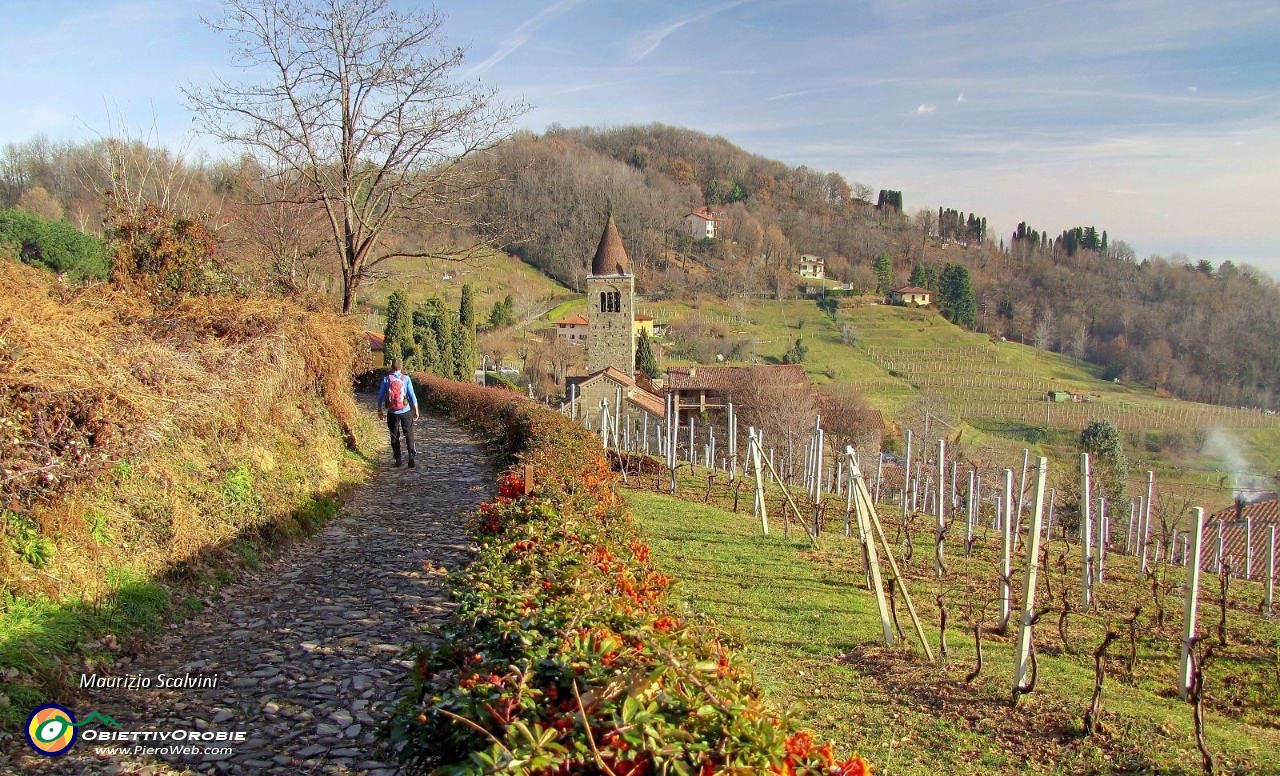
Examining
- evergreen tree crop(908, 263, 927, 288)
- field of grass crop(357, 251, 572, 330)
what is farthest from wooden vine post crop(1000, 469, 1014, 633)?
evergreen tree crop(908, 263, 927, 288)

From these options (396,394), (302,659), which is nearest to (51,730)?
(302,659)

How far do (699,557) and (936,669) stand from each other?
3.76m

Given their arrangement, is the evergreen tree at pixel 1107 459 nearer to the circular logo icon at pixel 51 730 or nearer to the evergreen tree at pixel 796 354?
the circular logo icon at pixel 51 730

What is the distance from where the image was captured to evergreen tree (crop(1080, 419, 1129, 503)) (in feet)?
87.4

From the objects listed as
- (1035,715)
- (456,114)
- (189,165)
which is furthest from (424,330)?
(1035,715)

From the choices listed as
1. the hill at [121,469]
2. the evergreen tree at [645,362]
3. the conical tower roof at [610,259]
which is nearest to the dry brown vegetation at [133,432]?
the hill at [121,469]

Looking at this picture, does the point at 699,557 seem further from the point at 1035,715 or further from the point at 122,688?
the point at 122,688

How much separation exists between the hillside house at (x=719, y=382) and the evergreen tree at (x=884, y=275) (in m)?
58.4

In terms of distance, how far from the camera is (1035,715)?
484 centimetres

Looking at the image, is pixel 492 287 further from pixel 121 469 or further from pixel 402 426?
pixel 121 469

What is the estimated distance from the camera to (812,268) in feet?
375

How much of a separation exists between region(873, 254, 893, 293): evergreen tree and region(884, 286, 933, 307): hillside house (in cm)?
511

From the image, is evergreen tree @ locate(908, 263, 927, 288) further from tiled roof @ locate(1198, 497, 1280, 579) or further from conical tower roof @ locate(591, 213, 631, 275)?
tiled roof @ locate(1198, 497, 1280, 579)

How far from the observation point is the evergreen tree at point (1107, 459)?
26625mm
